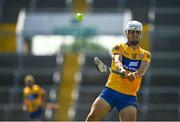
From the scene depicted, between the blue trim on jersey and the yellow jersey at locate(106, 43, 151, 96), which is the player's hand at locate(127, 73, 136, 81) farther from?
the blue trim on jersey

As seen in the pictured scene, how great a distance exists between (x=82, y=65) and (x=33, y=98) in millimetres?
4633

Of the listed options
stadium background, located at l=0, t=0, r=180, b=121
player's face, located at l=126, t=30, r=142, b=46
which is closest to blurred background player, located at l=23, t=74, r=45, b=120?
stadium background, located at l=0, t=0, r=180, b=121

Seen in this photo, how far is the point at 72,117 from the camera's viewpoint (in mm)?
21781

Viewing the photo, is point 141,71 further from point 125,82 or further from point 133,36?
point 133,36

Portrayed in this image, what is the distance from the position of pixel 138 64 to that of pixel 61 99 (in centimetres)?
1299

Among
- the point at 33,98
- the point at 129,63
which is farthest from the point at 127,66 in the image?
the point at 33,98

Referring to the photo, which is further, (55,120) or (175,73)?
(175,73)

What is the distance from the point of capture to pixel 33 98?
1972cm

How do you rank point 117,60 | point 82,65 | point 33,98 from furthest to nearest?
point 82,65 < point 33,98 < point 117,60

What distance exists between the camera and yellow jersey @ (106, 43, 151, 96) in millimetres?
9625

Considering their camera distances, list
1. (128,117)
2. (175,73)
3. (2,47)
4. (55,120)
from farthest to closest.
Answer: (2,47), (175,73), (55,120), (128,117)

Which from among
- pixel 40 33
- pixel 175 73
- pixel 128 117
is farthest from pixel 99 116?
pixel 40 33

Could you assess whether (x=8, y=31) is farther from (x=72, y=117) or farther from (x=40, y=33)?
(x=72, y=117)

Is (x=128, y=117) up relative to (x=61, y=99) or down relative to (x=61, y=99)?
up
